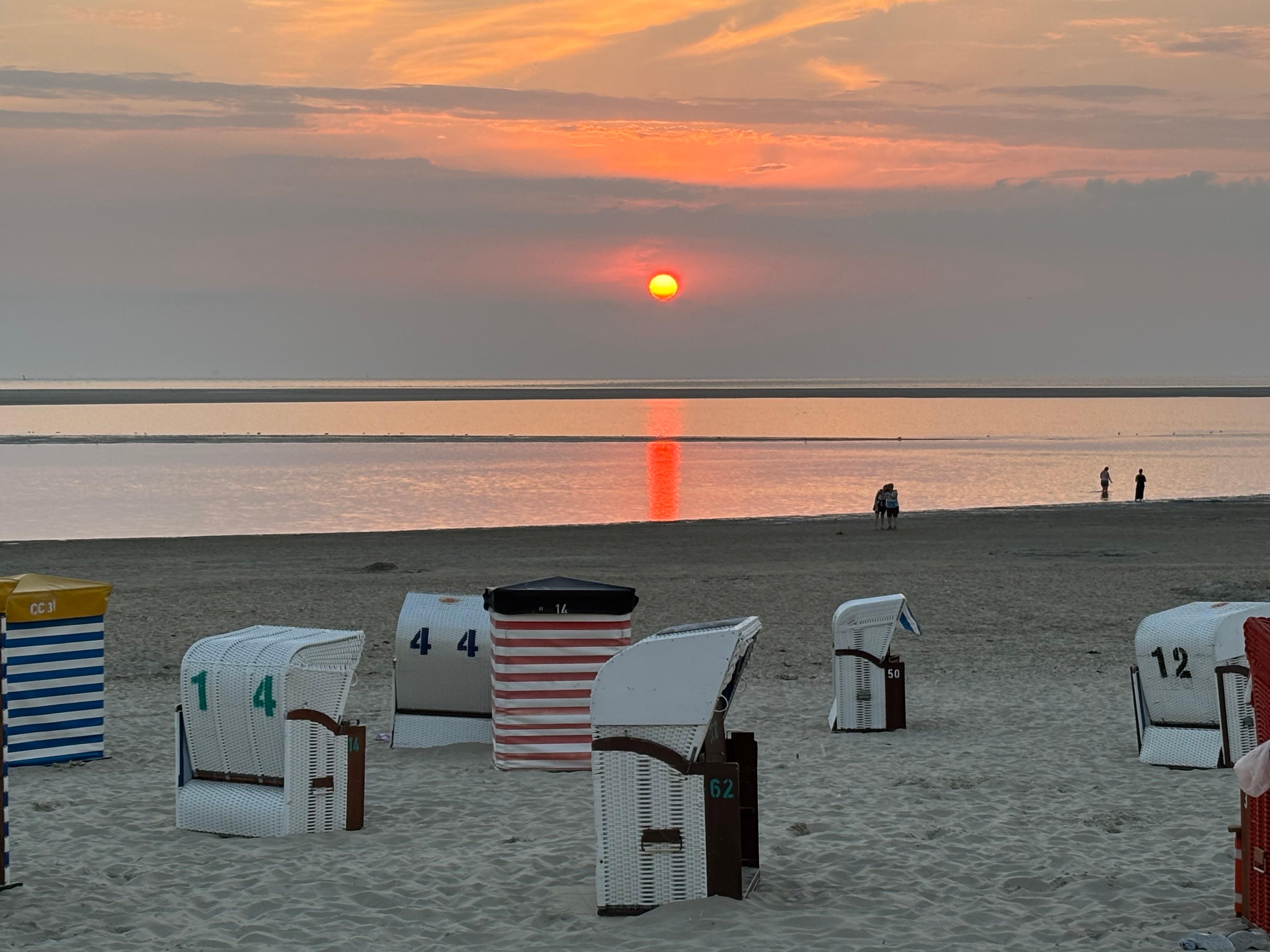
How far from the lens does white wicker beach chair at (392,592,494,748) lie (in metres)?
12.1

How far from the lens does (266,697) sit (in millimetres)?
9289

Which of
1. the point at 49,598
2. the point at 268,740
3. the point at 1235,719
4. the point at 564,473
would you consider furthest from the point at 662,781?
the point at 564,473

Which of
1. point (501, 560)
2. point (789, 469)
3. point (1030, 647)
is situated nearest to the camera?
point (1030, 647)

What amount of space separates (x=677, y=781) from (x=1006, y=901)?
1975 millimetres

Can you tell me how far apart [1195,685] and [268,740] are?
6.85 metres

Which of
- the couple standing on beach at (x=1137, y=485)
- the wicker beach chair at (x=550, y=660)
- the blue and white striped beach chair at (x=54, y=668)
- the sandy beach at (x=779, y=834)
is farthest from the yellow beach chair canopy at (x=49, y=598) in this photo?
the couple standing on beach at (x=1137, y=485)

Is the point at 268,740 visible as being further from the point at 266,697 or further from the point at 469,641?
the point at 469,641

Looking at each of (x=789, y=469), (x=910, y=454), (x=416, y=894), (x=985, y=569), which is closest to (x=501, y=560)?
(x=985, y=569)

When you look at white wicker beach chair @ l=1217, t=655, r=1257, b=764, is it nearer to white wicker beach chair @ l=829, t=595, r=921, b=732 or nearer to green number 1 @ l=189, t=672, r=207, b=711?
white wicker beach chair @ l=829, t=595, r=921, b=732

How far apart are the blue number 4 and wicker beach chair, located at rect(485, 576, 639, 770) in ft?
2.47

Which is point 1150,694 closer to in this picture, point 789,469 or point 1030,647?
point 1030,647

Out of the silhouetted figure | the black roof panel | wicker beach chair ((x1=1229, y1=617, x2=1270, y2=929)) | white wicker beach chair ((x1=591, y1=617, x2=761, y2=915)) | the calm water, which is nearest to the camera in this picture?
wicker beach chair ((x1=1229, y1=617, x2=1270, y2=929))

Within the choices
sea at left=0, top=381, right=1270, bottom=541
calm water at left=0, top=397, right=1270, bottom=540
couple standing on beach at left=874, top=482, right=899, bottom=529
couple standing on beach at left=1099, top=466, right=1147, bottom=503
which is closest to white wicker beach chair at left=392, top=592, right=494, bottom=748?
couple standing on beach at left=874, top=482, right=899, bottom=529

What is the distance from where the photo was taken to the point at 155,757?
39.6ft
